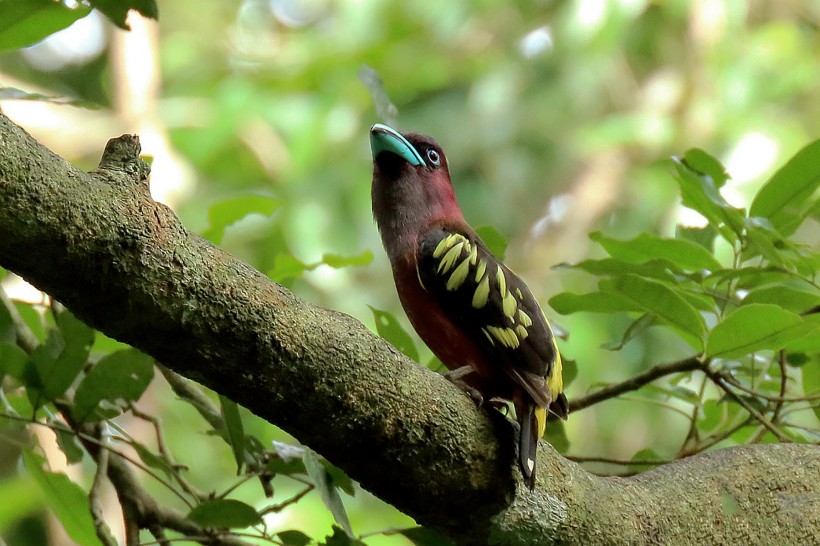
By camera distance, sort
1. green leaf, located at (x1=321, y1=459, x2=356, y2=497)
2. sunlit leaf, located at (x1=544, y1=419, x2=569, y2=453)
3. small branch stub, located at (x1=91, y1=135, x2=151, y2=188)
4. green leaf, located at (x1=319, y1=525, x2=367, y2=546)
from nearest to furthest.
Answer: small branch stub, located at (x1=91, y1=135, x2=151, y2=188) < green leaf, located at (x1=319, y1=525, x2=367, y2=546) < green leaf, located at (x1=321, y1=459, x2=356, y2=497) < sunlit leaf, located at (x1=544, y1=419, x2=569, y2=453)

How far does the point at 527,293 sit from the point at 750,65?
188 inches

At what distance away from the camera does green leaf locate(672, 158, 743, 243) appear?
225 centimetres

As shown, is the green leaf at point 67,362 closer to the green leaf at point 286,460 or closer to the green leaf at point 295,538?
the green leaf at point 286,460

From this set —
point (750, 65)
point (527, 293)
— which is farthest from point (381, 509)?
point (527, 293)

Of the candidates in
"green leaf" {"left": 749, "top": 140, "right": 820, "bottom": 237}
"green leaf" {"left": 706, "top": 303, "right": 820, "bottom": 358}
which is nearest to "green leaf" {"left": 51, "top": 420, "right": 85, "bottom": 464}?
"green leaf" {"left": 706, "top": 303, "right": 820, "bottom": 358}

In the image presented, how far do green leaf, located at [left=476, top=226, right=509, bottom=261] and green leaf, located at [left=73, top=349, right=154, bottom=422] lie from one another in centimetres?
94

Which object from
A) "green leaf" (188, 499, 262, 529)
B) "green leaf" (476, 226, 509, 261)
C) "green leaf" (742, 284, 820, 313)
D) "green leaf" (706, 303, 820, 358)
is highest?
→ "green leaf" (476, 226, 509, 261)

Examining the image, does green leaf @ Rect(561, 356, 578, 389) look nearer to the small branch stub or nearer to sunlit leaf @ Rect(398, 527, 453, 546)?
sunlit leaf @ Rect(398, 527, 453, 546)

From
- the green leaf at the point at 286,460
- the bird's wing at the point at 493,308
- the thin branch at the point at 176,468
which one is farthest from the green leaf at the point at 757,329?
the thin branch at the point at 176,468

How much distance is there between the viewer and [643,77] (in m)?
8.51

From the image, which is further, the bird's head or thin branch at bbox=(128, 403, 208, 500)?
the bird's head

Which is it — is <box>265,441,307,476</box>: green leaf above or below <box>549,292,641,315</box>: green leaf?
below

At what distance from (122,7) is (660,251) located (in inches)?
56.7

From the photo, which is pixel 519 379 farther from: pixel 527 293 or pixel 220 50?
pixel 220 50
